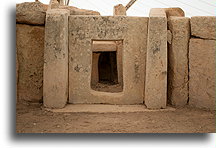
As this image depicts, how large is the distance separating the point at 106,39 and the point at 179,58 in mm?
1523

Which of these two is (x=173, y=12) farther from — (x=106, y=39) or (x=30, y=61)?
(x=30, y=61)

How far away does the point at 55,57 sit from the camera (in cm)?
486

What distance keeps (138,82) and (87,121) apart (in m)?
1.50

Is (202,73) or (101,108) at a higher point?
(202,73)

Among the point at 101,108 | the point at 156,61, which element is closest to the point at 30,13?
the point at 101,108

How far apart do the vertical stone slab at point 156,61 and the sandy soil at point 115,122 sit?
35 cm

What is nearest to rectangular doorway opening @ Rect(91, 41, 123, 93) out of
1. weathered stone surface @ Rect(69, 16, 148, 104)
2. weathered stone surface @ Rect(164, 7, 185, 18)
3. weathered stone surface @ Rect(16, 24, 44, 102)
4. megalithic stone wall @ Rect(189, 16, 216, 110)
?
weathered stone surface @ Rect(69, 16, 148, 104)

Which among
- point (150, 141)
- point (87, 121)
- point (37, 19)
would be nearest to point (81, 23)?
point (37, 19)

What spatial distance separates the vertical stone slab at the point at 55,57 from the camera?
4.85 m

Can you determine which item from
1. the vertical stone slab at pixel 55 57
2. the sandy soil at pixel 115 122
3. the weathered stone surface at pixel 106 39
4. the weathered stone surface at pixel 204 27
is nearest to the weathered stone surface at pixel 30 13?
the vertical stone slab at pixel 55 57

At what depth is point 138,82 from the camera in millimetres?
5320

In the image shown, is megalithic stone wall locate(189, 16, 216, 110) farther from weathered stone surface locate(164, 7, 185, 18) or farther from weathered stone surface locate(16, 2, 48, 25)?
weathered stone surface locate(16, 2, 48, 25)

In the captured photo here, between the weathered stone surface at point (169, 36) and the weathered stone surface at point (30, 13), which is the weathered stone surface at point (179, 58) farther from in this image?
the weathered stone surface at point (30, 13)

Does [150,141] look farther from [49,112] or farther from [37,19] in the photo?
[37,19]
